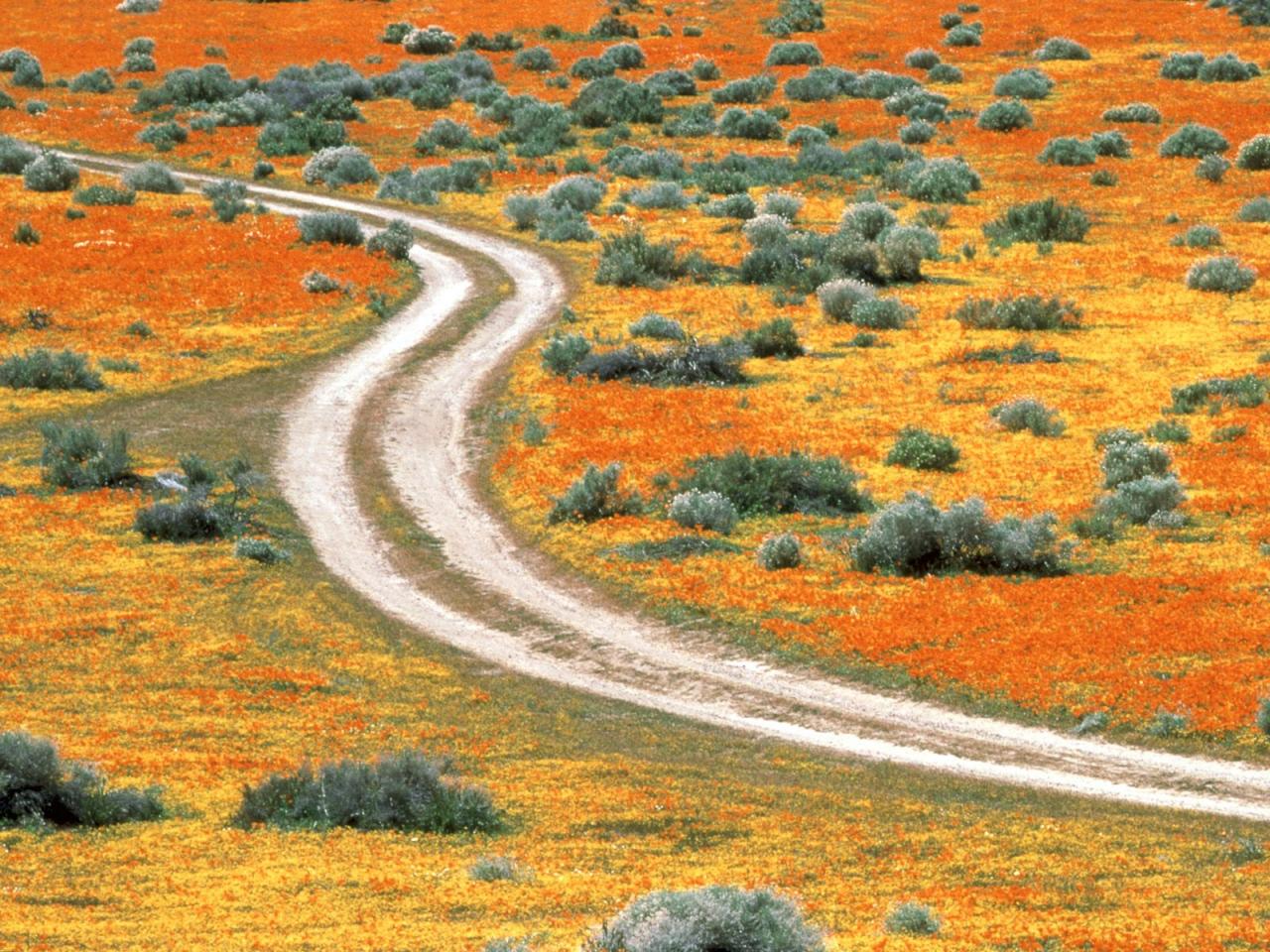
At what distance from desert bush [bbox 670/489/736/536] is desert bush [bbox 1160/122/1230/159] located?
125 feet

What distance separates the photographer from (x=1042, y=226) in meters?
49.3

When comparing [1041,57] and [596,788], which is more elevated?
[1041,57]

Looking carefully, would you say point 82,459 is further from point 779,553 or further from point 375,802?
point 375,802

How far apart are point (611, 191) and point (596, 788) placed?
42.4 m

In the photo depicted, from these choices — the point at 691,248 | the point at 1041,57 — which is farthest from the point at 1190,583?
the point at 1041,57

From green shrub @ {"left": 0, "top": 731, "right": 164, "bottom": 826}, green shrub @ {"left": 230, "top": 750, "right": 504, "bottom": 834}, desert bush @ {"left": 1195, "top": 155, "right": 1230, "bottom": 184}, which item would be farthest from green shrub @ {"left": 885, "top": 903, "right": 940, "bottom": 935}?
desert bush @ {"left": 1195, "top": 155, "right": 1230, "bottom": 184}

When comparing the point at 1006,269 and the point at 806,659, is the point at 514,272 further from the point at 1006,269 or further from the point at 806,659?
the point at 806,659

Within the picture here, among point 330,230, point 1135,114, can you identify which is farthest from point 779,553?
point 1135,114

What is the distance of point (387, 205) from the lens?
189ft

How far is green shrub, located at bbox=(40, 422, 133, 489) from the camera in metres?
30.7

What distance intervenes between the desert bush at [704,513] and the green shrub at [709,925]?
16359mm

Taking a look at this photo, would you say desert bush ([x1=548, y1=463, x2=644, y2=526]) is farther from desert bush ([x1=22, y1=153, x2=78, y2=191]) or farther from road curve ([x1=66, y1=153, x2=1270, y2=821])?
desert bush ([x1=22, y1=153, x2=78, y2=191])

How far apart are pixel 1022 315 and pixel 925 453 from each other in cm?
1096

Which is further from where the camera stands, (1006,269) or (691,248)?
(691,248)
